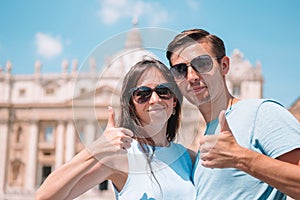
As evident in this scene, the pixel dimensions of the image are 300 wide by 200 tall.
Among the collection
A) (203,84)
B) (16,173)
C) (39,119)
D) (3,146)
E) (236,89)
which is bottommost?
(16,173)

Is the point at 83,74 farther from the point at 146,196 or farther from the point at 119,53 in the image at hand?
the point at 146,196

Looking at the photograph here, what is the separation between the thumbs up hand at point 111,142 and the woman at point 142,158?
0.04 ft

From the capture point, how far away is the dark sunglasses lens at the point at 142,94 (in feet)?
7.29

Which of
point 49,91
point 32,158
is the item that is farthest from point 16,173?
point 49,91

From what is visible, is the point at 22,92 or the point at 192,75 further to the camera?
the point at 22,92

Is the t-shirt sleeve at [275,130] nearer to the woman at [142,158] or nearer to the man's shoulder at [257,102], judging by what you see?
the man's shoulder at [257,102]

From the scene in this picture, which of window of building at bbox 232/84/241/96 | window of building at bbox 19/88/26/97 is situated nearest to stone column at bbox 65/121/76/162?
window of building at bbox 19/88/26/97

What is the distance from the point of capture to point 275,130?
6.64 feet

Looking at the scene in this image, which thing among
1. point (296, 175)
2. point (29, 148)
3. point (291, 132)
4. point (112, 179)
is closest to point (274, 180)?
point (296, 175)

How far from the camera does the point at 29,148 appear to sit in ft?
119

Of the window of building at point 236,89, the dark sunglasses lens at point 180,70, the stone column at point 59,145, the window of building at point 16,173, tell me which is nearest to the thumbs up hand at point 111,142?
the dark sunglasses lens at point 180,70

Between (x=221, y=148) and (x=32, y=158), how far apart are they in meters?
35.2

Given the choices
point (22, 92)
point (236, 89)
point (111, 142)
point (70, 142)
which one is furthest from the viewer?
point (22, 92)

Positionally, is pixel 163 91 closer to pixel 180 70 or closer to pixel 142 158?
pixel 180 70
